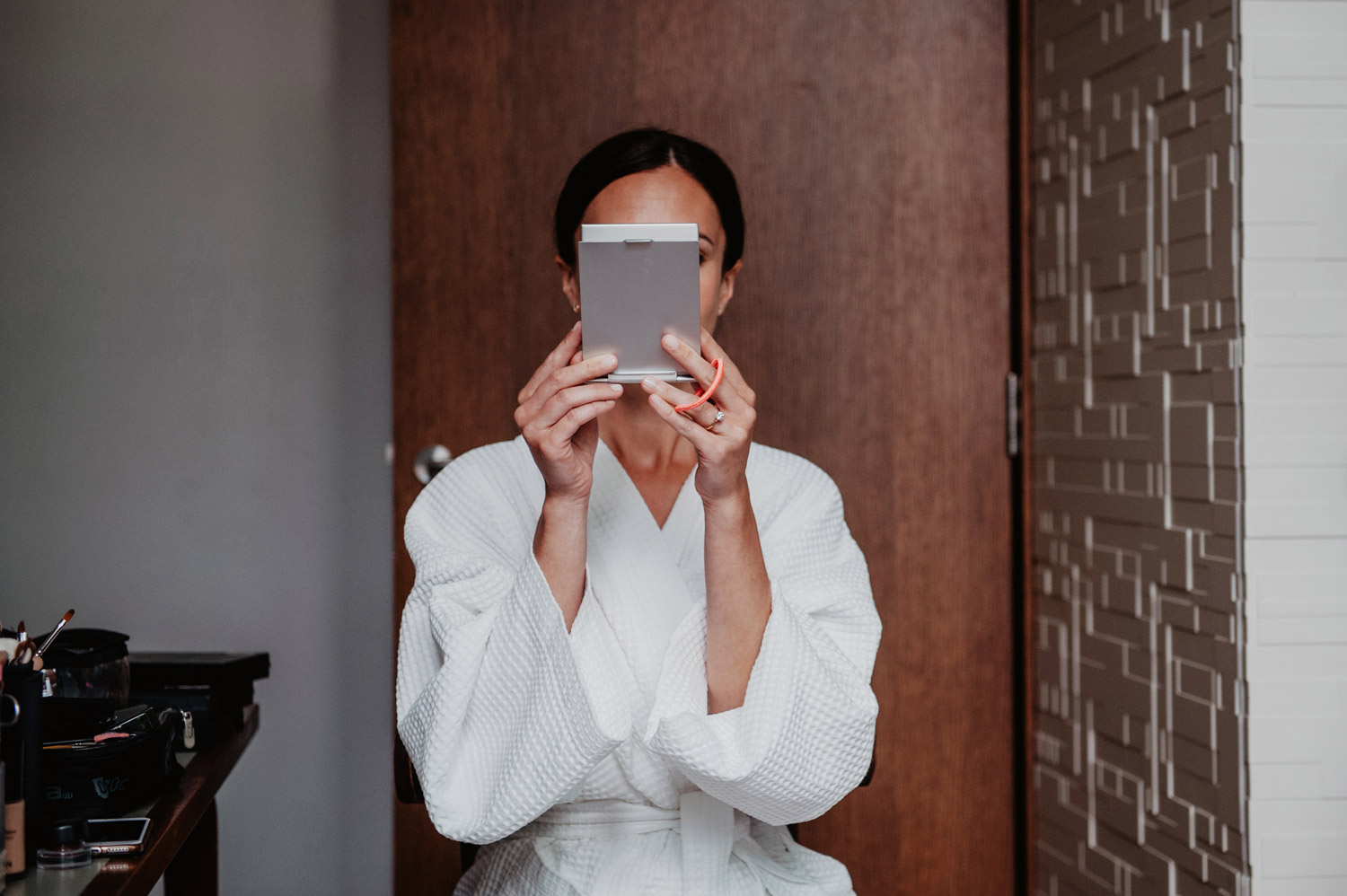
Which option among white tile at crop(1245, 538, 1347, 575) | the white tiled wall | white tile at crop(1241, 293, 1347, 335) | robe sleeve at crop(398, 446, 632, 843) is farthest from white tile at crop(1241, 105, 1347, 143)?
robe sleeve at crop(398, 446, 632, 843)

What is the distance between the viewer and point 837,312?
171cm

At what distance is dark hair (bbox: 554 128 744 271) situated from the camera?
3.81 ft

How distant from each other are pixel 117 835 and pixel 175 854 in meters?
0.08

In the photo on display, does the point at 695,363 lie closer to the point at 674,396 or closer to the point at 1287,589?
the point at 674,396

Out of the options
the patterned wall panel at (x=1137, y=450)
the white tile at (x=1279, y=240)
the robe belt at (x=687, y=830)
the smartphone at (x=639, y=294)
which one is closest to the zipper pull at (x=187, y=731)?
the robe belt at (x=687, y=830)

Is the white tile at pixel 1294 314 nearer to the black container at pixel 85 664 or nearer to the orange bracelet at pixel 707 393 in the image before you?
the orange bracelet at pixel 707 393

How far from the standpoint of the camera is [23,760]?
2.69 ft

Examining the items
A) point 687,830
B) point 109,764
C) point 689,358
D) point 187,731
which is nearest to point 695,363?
point 689,358

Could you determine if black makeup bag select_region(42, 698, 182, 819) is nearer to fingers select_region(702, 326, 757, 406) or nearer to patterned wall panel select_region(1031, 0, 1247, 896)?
fingers select_region(702, 326, 757, 406)

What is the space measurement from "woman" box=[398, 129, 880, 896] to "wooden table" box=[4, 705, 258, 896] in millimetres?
215

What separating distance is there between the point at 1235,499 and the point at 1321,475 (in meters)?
0.10

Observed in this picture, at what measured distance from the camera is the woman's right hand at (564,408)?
0.93 m

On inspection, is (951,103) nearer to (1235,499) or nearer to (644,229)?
(1235,499)

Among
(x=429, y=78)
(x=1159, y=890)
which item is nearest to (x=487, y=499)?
(x=429, y=78)
